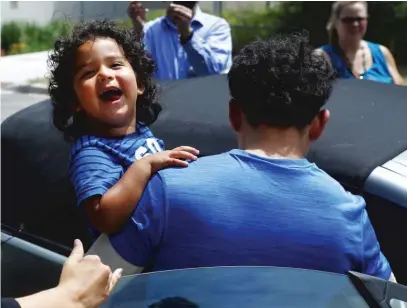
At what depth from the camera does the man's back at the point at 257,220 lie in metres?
1.53

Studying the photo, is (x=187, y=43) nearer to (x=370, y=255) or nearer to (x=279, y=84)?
(x=279, y=84)

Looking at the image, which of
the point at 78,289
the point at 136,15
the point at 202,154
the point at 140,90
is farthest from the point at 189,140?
the point at 136,15

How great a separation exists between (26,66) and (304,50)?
516 inches

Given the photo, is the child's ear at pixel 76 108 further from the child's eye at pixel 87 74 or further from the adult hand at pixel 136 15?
the adult hand at pixel 136 15

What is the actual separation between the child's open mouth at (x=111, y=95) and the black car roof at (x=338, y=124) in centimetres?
47

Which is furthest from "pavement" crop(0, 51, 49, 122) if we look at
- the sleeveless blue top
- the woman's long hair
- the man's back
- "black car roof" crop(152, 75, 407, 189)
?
the man's back

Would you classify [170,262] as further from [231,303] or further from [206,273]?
[231,303]

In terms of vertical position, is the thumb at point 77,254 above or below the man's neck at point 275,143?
below

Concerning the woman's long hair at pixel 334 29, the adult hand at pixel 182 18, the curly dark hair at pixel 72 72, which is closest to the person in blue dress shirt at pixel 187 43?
the adult hand at pixel 182 18

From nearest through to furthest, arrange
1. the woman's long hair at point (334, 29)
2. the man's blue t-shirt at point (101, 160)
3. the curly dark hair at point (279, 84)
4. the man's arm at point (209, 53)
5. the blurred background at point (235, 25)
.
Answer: the curly dark hair at point (279, 84) → the man's blue t-shirt at point (101, 160) → the woman's long hair at point (334, 29) → the man's arm at point (209, 53) → the blurred background at point (235, 25)

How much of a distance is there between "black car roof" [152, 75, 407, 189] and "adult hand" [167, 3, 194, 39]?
1.30m

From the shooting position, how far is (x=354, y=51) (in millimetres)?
3859

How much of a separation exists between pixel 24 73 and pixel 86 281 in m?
12.7

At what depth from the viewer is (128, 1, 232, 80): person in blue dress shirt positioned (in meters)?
4.23
